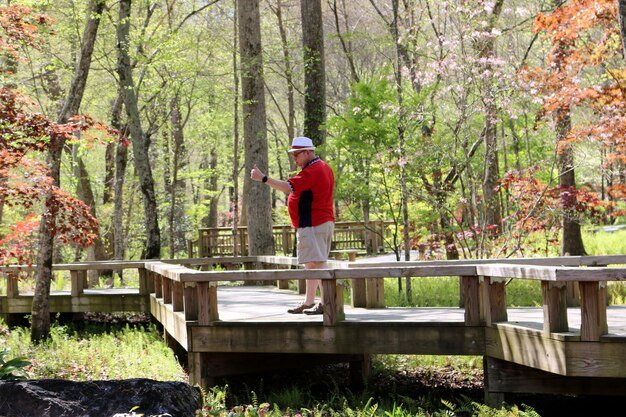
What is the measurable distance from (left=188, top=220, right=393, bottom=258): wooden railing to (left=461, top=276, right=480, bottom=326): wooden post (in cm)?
2085

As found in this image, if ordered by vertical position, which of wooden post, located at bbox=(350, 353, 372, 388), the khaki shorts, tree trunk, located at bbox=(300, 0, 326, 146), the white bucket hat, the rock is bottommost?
wooden post, located at bbox=(350, 353, 372, 388)

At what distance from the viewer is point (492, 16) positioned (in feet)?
49.4

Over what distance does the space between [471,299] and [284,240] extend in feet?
→ 71.7

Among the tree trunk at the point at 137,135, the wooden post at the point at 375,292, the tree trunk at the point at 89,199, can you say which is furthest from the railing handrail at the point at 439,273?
the tree trunk at the point at 89,199

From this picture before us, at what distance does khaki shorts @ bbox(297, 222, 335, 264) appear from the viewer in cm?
859

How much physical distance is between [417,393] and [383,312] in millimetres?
1058

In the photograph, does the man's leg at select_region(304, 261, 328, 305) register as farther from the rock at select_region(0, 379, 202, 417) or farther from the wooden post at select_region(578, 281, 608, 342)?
the wooden post at select_region(578, 281, 608, 342)

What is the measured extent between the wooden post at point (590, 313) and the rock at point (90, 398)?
11.2 feet

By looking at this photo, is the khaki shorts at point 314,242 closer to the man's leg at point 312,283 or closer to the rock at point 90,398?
the man's leg at point 312,283

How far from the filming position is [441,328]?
7.95 meters

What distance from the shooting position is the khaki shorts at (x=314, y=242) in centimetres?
859

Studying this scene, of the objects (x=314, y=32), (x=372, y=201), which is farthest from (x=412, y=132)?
(x=314, y=32)

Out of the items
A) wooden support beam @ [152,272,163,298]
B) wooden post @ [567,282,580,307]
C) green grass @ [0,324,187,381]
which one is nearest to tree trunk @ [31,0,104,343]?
green grass @ [0,324,187,381]

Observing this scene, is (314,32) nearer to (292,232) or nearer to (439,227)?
(439,227)
